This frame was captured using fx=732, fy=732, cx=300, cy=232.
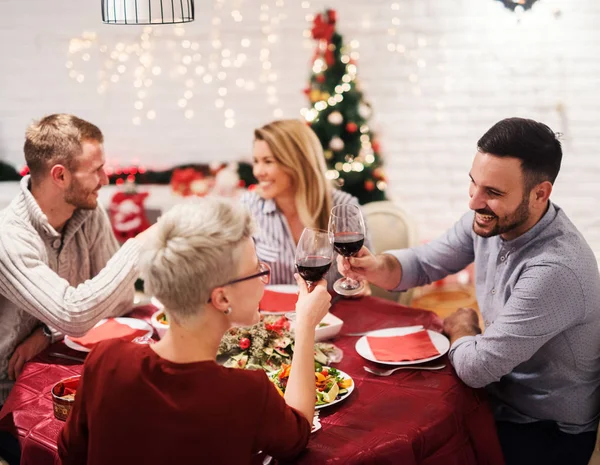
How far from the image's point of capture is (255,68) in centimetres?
534

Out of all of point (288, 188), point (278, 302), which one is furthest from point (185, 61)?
point (278, 302)

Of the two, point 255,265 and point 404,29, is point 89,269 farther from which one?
point 404,29

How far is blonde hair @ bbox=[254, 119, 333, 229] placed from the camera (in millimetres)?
3182

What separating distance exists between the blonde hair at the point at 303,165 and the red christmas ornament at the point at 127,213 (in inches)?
79.5

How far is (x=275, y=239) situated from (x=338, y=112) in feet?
5.77

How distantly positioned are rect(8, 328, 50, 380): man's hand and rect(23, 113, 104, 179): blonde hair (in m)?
0.59

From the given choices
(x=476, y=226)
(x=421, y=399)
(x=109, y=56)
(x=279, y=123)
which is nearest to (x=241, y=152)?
(x=109, y=56)

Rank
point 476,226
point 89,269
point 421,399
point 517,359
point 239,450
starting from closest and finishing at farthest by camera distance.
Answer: point 239,450 → point 421,399 → point 517,359 → point 476,226 → point 89,269

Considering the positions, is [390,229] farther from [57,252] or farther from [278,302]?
[57,252]

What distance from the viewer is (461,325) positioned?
232 cm

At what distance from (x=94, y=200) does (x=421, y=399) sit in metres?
1.40

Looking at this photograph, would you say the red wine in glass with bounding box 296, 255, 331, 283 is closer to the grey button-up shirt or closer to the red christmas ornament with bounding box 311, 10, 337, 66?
the grey button-up shirt

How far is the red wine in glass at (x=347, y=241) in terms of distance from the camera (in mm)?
2230

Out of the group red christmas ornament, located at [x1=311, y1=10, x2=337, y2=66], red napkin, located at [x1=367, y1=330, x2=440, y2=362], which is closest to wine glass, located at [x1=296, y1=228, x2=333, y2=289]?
red napkin, located at [x1=367, y1=330, x2=440, y2=362]
